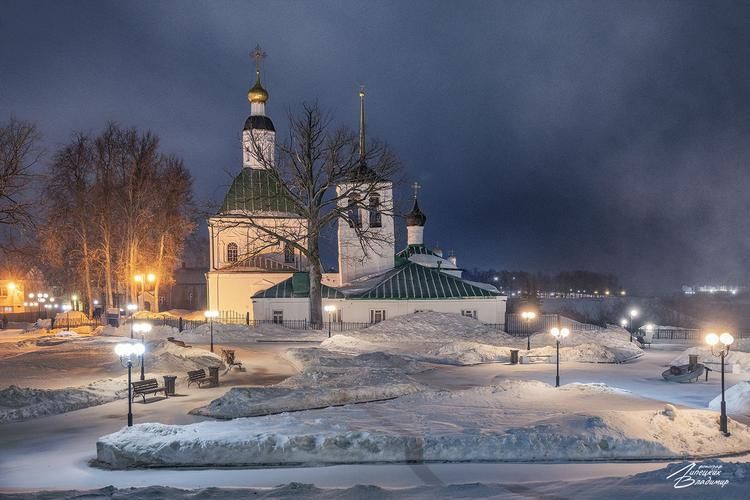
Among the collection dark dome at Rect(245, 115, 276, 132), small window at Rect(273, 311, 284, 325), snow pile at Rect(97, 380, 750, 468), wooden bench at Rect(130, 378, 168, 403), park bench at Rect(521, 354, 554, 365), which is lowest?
park bench at Rect(521, 354, 554, 365)

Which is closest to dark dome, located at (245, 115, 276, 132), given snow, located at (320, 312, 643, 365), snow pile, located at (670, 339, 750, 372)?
snow, located at (320, 312, 643, 365)

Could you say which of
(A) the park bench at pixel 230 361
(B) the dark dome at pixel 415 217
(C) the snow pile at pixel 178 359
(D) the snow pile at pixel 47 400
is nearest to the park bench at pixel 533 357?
(A) the park bench at pixel 230 361

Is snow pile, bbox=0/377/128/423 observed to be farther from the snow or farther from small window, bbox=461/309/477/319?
small window, bbox=461/309/477/319

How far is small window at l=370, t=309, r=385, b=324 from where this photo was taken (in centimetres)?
3981

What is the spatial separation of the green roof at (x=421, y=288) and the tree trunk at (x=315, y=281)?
308 centimetres

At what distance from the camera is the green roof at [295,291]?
134 ft

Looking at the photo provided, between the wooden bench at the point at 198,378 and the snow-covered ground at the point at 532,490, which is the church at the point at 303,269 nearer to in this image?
the wooden bench at the point at 198,378

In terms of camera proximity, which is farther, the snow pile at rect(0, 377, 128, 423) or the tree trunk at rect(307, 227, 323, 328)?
the tree trunk at rect(307, 227, 323, 328)

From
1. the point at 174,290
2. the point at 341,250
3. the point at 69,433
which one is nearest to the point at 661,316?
the point at 341,250

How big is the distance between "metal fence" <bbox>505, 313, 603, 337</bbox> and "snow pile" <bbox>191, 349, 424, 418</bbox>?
54.7 ft

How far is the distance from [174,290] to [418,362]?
206 ft

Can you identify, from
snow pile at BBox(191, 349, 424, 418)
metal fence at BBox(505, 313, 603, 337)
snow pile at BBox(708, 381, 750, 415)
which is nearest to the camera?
snow pile at BBox(191, 349, 424, 418)

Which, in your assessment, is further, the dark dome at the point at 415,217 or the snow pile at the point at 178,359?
the dark dome at the point at 415,217

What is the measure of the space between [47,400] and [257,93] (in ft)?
124
